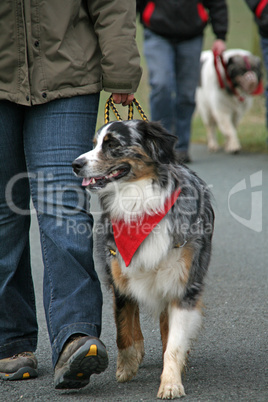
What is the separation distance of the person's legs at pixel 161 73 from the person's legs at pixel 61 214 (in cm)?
469

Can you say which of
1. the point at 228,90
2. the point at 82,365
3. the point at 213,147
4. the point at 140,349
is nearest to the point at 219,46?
the point at 228,90

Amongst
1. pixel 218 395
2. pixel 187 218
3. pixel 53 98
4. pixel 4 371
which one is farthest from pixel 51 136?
pixel 218 395

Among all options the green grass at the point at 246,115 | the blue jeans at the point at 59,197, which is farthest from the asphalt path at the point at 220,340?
the green grass at the point at 246,115

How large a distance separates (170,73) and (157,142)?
4793 millimetres

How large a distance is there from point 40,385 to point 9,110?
1378 mm

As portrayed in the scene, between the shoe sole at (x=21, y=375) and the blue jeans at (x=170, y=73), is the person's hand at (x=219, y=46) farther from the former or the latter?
the shoe sole at (x=21, y=375)

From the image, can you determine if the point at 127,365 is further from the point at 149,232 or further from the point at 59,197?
the point at 59,197

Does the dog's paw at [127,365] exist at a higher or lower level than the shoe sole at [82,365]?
lower

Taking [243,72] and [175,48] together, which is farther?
[243,72]

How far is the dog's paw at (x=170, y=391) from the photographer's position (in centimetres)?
299

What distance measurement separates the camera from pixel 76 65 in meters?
3.08

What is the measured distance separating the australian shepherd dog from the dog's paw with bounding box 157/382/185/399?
62 mm

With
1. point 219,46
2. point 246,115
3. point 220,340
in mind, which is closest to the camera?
point 220,340

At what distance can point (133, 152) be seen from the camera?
3.28 m
